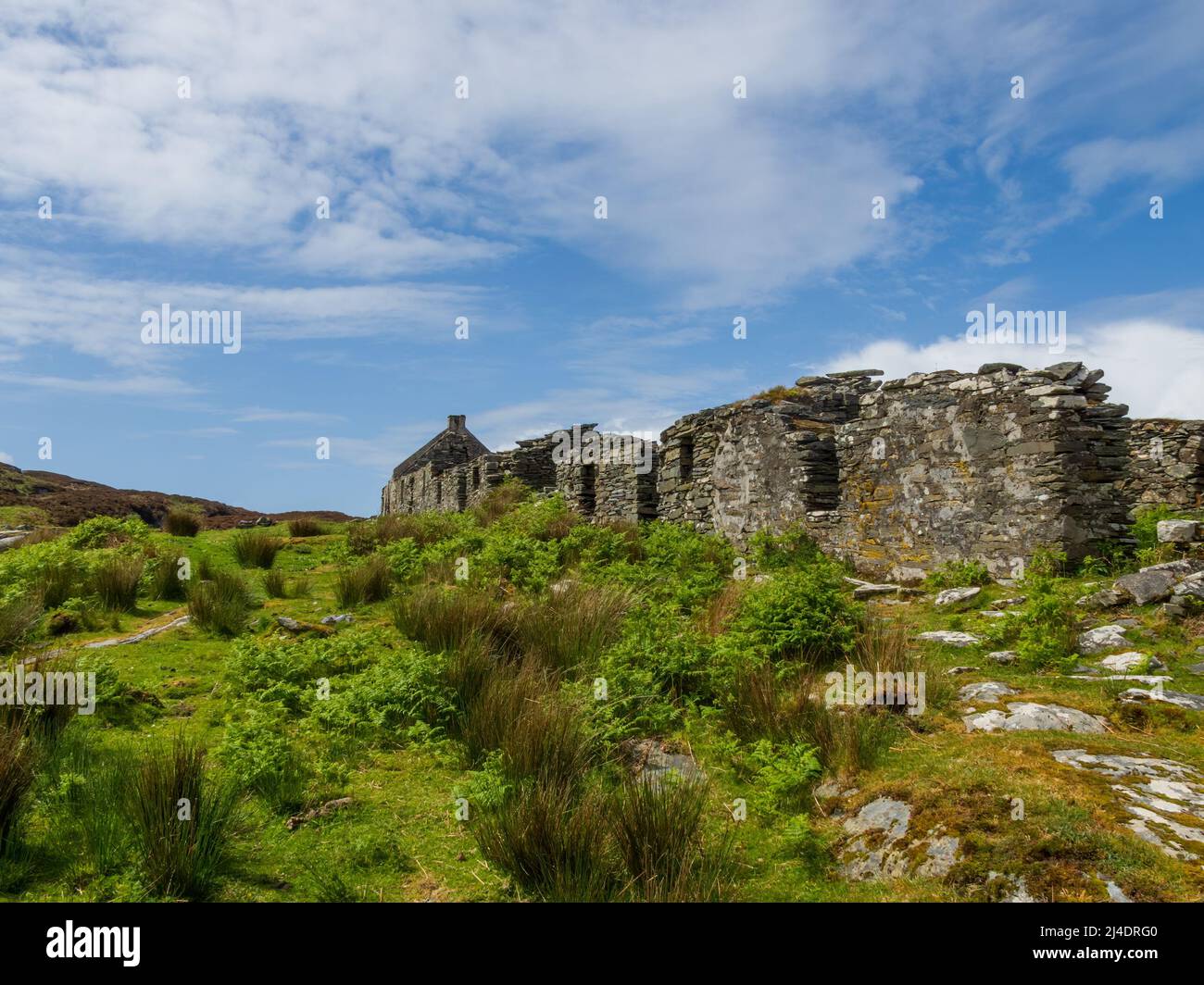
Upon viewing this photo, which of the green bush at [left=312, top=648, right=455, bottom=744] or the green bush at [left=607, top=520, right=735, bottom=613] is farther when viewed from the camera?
the green bush at [left=607, top=520, right=735, bottom=613]

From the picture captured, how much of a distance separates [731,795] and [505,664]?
2.58 metres

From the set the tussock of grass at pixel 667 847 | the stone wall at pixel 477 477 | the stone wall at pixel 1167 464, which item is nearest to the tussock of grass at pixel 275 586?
the tussock of grass at pixel 667 847

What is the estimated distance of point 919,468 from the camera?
10.5m

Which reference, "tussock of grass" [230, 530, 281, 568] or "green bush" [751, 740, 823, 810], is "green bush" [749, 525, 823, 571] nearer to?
"green bush" [751, 740, 823, 810]

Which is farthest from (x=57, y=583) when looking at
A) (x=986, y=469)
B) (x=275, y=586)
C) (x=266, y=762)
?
(x=986, y=469)

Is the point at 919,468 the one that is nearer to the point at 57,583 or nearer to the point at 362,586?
the point at 362,586

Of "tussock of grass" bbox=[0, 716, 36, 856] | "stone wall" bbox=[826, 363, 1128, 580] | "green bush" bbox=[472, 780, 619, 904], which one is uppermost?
"stone wall" bbox=[826, 363, 1128, 580]

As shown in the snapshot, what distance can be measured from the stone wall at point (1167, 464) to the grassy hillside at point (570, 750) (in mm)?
10978

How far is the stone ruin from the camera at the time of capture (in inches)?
356

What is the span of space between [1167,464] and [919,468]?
36.7ft

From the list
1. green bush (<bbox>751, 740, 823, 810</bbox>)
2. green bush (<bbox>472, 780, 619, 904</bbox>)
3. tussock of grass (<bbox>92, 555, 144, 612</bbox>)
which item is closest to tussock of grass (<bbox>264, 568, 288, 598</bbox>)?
tussock of grass (<bbox>92, 555, 144, 612</bbox>)

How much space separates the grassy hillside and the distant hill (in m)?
17.7

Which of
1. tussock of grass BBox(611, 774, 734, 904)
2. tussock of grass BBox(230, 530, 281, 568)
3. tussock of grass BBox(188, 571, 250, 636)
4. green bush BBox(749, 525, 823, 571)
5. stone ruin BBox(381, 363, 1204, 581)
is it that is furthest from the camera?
tussock of grass BBox(230, 530, 281, 568)
